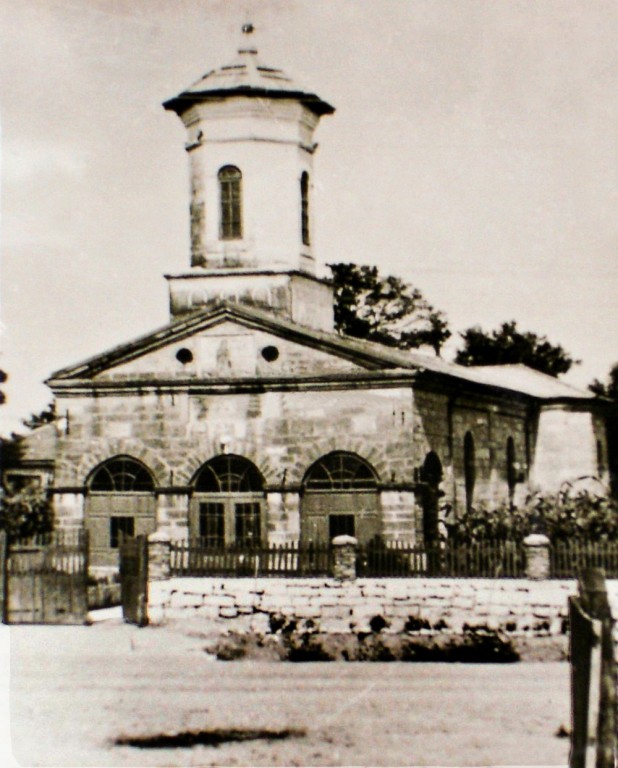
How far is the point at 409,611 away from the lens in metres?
19.5

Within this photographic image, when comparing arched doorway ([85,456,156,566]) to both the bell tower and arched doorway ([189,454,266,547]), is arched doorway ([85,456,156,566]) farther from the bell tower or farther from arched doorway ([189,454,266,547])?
the bell tower

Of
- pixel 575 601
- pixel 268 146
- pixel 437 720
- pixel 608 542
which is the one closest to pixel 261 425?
pixel 268 146

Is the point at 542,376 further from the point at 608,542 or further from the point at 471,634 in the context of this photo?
the point at 471,634

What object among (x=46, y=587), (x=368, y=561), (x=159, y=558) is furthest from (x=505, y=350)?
(x=46, y=587)

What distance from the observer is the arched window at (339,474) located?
2569cm

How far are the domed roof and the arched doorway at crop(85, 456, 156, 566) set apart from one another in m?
8.56

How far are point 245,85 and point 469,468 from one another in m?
11.1

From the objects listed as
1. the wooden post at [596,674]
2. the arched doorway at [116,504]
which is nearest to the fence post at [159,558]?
the arched doorway at [116,504]

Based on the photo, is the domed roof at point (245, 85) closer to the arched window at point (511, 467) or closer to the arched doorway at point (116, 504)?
the arched doorway at point (116, 504)

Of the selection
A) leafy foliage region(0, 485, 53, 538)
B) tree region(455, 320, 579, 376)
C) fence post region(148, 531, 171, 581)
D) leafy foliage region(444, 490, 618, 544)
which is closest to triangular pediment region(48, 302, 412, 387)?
leafy foliage region(0, 485, 53, 538)

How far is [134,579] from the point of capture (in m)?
20.7

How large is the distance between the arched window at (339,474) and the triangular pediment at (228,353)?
1939 mm

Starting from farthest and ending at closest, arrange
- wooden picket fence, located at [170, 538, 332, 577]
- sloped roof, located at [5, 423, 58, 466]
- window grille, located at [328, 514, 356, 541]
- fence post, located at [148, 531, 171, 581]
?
sloped roof, located at [5, 423, 58, 466], window grille, located at [328, 514, 356, 541], wooden picket fence, located at [170, 538, 332, 577], fence post, located at [148, 531, 171, 581]

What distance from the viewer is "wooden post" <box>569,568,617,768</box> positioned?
7703 millimetres
